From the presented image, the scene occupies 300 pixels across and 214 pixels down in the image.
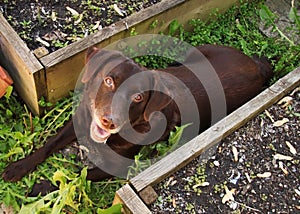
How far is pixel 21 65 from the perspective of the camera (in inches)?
127

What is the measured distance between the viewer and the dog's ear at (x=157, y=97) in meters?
2.84

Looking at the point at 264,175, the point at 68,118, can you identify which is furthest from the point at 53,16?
the point at 264,175

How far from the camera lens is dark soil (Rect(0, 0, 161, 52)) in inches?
132

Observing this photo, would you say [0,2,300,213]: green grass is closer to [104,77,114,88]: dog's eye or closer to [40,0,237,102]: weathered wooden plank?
[40,0,237,102]: weathered wooden plank

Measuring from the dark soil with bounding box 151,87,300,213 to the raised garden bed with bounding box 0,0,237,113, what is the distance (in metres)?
0.96

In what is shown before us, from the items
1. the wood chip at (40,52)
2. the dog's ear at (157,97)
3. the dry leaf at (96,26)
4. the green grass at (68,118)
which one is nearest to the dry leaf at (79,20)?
the dry leaf at (96,26)

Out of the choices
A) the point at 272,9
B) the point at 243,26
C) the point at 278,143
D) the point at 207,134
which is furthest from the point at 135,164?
the point at 272,9

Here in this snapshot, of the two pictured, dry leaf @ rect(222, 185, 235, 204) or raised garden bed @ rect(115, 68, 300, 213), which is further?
dry leaf @ rect(222, 185, 235, 204)

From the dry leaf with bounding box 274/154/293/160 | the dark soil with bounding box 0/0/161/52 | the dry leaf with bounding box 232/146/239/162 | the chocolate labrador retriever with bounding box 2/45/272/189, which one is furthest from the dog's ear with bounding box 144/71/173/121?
the dark soil with bounding box 0/0/161/52

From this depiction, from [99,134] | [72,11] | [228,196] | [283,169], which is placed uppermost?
[72,11]

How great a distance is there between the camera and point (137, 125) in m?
3.10

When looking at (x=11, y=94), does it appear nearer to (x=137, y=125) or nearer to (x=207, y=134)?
(x=137, y=125)

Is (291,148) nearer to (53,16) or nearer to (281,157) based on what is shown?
(281,157)

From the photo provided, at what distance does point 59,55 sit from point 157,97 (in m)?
0.71
